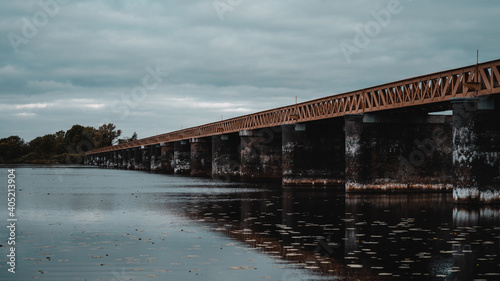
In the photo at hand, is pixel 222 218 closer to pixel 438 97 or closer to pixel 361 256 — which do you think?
pixel 361 256

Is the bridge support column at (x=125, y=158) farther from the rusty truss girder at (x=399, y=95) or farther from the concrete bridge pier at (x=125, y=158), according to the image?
the rusty truss girder at (x=399, y=95)

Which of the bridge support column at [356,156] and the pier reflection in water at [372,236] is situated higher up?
the bridge support column at [356,156]

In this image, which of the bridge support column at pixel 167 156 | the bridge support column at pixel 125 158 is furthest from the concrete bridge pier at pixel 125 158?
the bridge support column at pixel 167 156

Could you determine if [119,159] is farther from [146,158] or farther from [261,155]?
[261,155]

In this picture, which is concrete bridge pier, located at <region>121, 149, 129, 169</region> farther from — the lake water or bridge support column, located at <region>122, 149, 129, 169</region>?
the lake water

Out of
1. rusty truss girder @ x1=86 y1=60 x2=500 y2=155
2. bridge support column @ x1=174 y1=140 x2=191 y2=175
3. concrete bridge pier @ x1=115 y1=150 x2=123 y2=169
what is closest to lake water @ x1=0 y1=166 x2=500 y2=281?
rusty truss girder @ x1=86 y1=60 x2=500 y2=155

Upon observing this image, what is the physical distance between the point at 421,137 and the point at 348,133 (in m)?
5.23

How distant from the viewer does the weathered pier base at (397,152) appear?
39.8 meters

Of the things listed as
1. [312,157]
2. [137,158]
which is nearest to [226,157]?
[312,157]

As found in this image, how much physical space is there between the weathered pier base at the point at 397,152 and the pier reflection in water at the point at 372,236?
11.3m

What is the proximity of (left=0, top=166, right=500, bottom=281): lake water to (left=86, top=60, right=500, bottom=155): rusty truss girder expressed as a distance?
666cm

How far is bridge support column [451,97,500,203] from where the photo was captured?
2839 cm

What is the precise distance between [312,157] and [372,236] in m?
35.5

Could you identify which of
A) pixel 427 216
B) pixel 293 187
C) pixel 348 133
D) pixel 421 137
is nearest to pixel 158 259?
pixel 427 216
